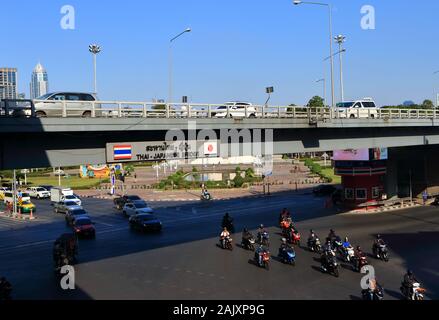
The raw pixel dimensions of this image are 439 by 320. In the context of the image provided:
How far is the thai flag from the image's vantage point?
771 inches

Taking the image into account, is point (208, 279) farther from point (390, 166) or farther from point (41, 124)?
point (390, 166)

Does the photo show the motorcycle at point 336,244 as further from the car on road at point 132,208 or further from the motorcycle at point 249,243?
the car on road at point 132,208

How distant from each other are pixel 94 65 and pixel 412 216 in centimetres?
2669

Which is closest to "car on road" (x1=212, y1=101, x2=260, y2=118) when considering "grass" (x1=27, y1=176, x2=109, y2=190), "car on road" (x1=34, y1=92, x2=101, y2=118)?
"car on road" (x1=34, y1=92, x2=101, y2=118)

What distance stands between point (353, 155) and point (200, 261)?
75.9 ft

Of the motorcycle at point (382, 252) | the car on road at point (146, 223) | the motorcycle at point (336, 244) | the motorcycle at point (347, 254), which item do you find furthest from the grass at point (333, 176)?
the motorcycle at point (347, 254)

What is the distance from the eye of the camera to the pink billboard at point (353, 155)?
41.3 metres

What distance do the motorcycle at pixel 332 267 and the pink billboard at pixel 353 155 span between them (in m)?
22.0

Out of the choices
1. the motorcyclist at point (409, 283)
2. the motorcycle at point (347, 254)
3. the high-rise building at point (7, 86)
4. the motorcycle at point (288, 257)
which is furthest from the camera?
the high-rise building at point (7, 86)

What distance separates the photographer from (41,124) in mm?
16859

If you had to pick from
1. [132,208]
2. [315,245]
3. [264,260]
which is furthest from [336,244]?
[132,208]

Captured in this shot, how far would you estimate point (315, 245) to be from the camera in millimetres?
25609

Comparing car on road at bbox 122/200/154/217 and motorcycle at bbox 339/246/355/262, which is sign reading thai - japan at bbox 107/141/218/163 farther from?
car on road at bbox 122/200/154/217

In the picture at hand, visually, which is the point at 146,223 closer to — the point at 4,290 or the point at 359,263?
the point at 359,263
